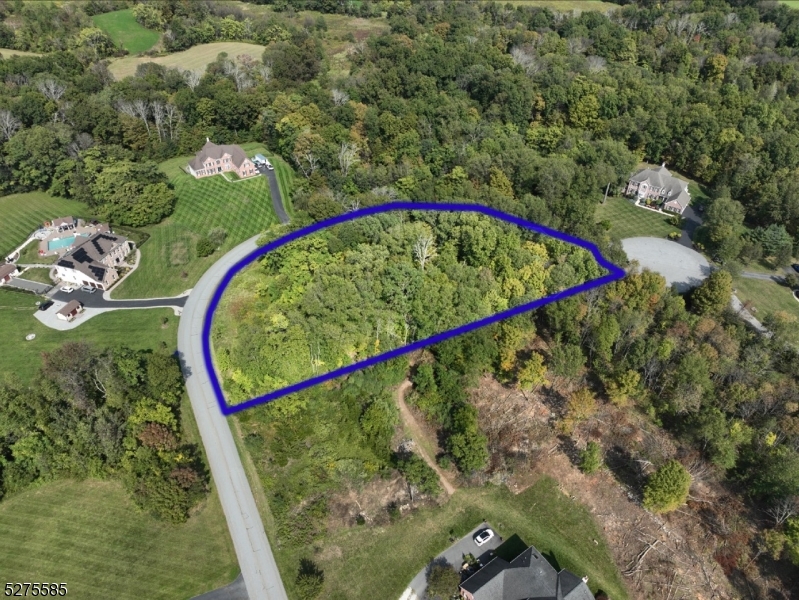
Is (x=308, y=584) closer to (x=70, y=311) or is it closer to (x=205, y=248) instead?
(x=70, y=311)

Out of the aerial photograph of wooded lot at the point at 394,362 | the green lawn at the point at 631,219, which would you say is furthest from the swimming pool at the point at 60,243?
the green lawn at the point at 631,219

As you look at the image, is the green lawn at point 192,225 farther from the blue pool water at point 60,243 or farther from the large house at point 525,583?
the large house at point 525,583

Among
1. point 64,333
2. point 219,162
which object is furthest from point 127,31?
point 64,333

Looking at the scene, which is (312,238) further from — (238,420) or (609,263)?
(609,263)

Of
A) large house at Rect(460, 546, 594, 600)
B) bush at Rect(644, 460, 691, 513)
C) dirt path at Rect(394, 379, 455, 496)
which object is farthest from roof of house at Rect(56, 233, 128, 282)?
bush at Rect(644, 460, 691, 513)

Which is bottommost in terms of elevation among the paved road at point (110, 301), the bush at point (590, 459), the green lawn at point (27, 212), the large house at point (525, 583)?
the green lawn at point (27, 212)
